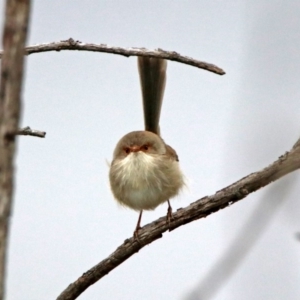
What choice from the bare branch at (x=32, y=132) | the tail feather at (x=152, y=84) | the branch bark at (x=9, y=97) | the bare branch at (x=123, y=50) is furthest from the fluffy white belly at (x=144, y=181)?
the branch bark at (x=9, y=97)

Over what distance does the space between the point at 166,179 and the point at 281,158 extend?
168 cm

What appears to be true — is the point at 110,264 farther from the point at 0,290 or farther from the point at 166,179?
the point at 0,290

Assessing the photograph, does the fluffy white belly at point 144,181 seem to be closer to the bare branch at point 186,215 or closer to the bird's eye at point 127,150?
the bird's eye at point 127,150

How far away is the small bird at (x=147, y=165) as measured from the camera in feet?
12.9

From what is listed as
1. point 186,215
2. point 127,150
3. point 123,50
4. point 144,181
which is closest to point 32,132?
point 123,50

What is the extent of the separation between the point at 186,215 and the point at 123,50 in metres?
0.90

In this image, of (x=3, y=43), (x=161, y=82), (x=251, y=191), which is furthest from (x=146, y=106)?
(x=3, y=43)

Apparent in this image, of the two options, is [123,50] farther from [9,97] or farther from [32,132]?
[9,97]

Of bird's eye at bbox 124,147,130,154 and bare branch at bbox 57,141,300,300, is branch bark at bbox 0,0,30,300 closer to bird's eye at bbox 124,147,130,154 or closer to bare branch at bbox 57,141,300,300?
bare branch at bbox 57,141,300,300

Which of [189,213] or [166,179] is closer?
Answer: [189,213]

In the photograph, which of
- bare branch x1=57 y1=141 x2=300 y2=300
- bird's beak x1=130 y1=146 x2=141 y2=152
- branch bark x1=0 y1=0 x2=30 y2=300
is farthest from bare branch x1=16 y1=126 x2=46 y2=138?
branch bark x1=0 y1=0 x2=30 y2=300

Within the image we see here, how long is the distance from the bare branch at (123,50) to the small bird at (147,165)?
1.30 meters

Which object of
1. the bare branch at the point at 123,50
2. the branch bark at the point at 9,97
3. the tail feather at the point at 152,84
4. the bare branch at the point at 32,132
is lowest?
the branch bark at the point at 9,97

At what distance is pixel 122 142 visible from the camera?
4.18 meters
